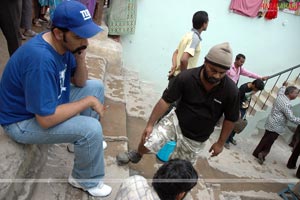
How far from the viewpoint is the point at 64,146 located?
2.70m

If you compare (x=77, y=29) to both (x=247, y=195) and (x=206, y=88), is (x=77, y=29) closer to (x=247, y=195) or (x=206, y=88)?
(x=206, y=88)

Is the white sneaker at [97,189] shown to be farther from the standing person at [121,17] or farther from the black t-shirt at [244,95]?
A: the standing person at [121,17]

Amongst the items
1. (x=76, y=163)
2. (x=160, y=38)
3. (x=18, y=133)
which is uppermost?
(x=18, y=133)

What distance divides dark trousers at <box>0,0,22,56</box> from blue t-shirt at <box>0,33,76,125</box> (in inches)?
46.4

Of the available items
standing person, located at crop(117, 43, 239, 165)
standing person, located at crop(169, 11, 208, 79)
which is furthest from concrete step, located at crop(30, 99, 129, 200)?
standing person, located at crop(169, 11, 208, 79)

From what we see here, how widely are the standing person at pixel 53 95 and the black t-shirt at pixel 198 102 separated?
2.57 feet

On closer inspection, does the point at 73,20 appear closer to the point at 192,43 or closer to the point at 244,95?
the point at 192,43

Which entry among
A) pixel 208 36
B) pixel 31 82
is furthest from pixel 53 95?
pixel 208 36

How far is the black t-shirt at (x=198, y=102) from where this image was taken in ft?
8.16

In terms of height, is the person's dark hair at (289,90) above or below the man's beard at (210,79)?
below

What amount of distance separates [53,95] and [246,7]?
Result: 22.1 feet

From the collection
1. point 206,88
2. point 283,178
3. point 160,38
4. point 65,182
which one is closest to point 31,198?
point 65,182

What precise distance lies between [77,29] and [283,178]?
4.99 metres

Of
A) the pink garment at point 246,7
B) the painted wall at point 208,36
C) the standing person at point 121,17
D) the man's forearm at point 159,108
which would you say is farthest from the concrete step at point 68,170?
the pink garment at point 246,7
